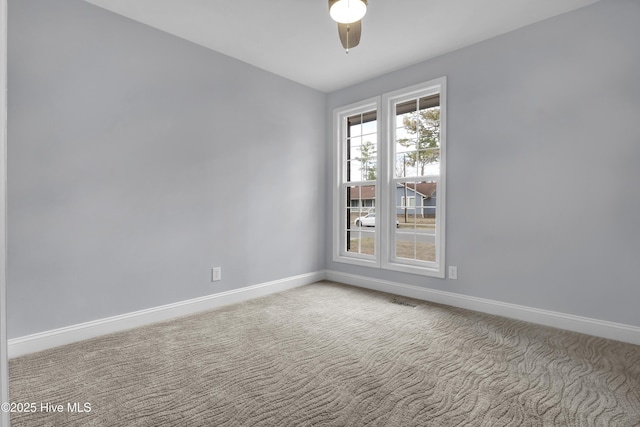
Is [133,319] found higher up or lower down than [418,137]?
lower down

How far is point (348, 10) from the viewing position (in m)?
2.04

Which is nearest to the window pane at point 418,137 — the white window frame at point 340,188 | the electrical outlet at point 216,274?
the white window frame at point 340,188

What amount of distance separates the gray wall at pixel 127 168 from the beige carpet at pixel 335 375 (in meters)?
0.47

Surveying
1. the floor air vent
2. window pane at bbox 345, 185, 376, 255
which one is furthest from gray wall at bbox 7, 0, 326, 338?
the floor air vent

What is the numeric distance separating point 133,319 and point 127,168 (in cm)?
127

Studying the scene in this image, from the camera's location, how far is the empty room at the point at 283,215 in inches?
71.1

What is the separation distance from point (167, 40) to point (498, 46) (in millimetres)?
3053

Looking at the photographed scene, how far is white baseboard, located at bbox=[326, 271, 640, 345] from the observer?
240cm

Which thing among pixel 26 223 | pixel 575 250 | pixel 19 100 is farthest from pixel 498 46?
pixel 26 223

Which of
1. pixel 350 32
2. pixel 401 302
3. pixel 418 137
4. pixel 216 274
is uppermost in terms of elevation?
pixel 350 32

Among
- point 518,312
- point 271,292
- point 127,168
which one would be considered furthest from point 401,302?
point 127,168

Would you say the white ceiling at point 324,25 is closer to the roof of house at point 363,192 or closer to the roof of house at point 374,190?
the roof of house at point 374,190

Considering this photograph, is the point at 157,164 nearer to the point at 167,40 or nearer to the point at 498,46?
the point at 167,40

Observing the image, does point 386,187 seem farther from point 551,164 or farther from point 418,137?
point 551,164
